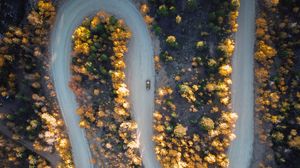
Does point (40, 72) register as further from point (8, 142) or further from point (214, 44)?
point (214, 44)

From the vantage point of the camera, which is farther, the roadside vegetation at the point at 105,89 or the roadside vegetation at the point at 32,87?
the roadside vegetation at the point at 32,87

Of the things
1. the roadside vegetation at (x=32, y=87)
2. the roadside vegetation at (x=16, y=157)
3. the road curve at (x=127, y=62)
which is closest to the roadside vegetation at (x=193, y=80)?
the road curve at (x=127, y=62)

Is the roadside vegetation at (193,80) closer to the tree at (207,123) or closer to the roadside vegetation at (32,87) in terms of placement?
the tree at (207,123)

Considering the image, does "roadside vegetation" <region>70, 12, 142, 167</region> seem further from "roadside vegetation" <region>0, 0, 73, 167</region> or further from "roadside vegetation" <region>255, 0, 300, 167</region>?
"roadside vegetation" <region>255, 0, 300, 167</region>

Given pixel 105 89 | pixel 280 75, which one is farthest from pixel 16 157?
pixel 280 75

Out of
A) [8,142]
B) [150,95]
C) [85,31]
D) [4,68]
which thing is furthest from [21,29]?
[150,95]

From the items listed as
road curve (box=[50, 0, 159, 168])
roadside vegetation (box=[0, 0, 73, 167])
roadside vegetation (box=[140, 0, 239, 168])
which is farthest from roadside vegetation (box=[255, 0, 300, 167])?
Answer: roadside vegetation (box=[0, 0, 73, 167])
